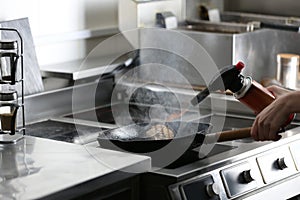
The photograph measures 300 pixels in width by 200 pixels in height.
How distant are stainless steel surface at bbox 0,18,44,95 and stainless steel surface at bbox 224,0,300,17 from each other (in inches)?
48.1

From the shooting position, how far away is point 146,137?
88.9 inches

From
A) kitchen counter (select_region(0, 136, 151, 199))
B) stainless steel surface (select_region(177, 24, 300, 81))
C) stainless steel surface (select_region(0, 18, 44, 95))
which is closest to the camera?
kitchen counter (select_region(0, 136, 151, 199))

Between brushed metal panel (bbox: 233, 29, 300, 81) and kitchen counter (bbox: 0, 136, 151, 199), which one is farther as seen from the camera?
brushed metal panel (bbox: 233, 29, 300, 81)

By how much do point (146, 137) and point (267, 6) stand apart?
1404 millimetres

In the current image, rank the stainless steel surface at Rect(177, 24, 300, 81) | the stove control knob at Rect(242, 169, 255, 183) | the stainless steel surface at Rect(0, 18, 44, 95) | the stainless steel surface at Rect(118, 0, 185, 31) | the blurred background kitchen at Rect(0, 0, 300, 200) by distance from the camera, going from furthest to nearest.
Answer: the stainless steel surface at Rect(118, 0, 185, 31), the stainless steel surface at Rect(177, 24, 300, 81), the stainless steel surface at Rect(0, 18, 44, 95), the stove control knob at Rect(242, 169, 255, 183), the blurred background kitchen at Rect(0, 0, 300, 200)

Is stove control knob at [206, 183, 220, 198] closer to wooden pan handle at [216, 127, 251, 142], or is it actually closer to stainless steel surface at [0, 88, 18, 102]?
wooden pan handle at [216, 127, 251, 142]

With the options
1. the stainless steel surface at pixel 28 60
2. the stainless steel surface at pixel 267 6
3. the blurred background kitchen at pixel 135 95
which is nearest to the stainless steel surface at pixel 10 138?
the blurred background kitchen at pixel 135 95

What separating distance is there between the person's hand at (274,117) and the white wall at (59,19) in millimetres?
1009

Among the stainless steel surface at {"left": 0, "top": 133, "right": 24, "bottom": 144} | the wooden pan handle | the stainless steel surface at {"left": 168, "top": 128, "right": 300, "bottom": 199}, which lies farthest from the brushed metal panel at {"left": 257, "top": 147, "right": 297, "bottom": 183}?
the stainless steel surface at {"left": 0, "top": 133, "right": 24, "bottom": 144}

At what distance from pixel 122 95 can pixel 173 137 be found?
0.71 meters

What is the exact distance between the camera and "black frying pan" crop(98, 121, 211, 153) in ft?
6.97

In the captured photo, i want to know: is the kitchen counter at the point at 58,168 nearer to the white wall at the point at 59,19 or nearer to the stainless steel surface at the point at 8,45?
the stainless steel surface at the point at 8,45

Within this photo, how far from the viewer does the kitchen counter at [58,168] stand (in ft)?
5.85

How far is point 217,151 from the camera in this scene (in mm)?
2295
